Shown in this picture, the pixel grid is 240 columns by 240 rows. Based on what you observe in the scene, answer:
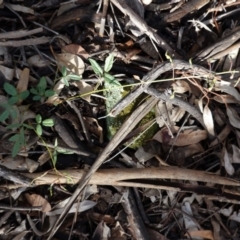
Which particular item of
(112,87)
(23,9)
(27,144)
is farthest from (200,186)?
(23,9)

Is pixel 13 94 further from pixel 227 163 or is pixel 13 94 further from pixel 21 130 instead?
pixel 227 163

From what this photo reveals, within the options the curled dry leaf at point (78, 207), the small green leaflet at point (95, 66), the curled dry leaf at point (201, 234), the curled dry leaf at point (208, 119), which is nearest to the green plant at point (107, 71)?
the small green leaflet at point (95, 66)

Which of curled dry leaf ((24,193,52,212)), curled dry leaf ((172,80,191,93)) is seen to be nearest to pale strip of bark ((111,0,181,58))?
curled dry leaf ((172,80,191,93))

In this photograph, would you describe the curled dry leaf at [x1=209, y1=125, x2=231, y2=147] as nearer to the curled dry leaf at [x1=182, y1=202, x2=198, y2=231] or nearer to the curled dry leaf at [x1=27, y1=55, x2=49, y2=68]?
the curled dry leaf at [x1=182, y1=202, x2=198, y2=231]

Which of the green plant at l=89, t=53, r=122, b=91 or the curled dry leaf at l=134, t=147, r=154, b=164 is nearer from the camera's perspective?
the green plant at l=89, t=53, r=122, b=91

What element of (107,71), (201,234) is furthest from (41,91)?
(201,234)

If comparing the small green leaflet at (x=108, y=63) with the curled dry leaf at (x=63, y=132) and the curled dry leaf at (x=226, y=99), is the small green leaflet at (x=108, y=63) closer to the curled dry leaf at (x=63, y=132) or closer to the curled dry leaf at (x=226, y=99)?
the curled dry leaf at (x=63, y=132)

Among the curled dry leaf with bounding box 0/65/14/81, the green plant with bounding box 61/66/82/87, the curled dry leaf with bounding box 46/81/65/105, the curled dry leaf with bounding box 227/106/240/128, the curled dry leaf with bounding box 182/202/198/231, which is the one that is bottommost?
the curled dry leaf with bounding box 182/202/198/231

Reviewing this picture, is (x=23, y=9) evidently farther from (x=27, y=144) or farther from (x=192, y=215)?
(x=192, y=215)
